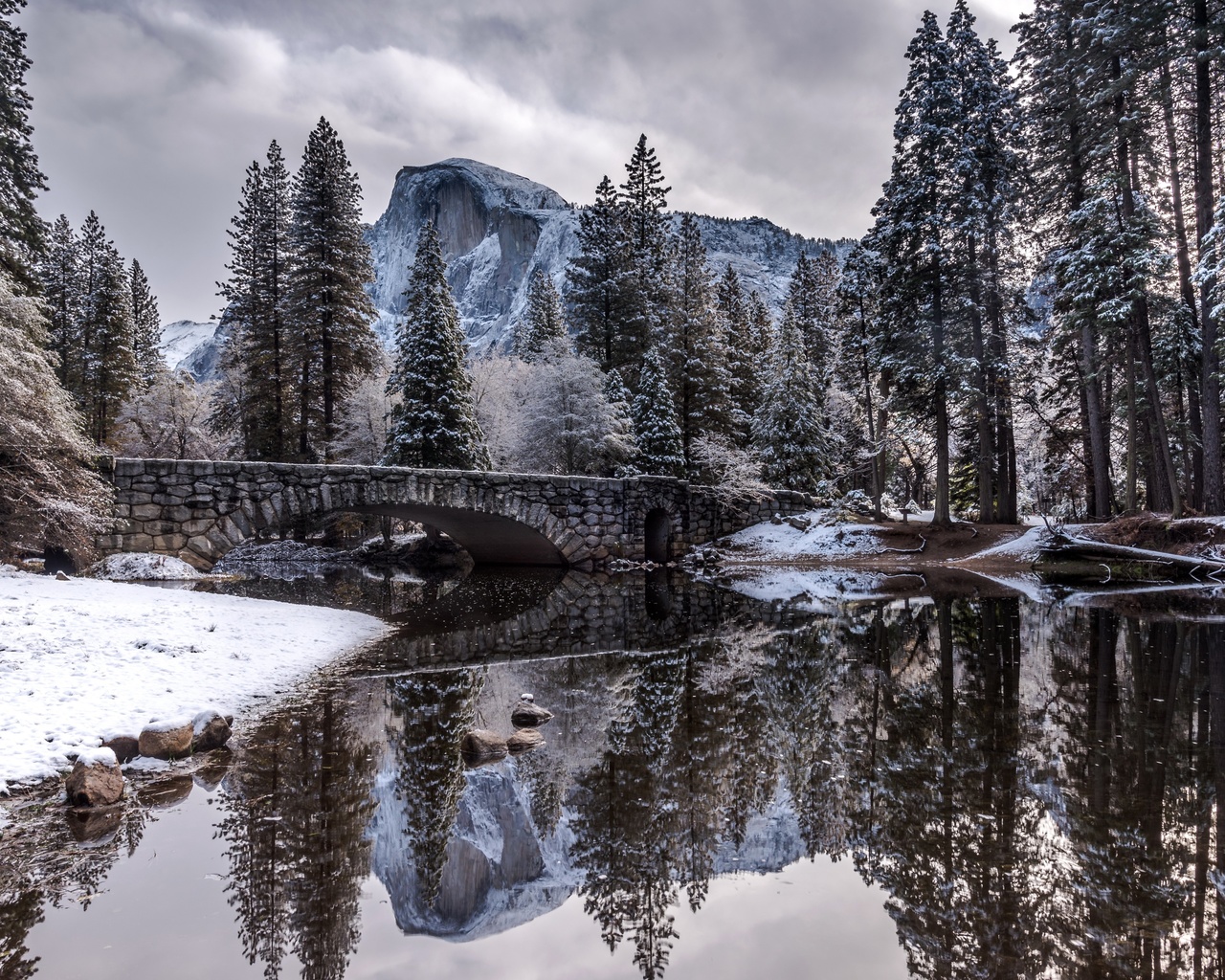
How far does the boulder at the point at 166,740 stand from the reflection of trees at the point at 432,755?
143cm

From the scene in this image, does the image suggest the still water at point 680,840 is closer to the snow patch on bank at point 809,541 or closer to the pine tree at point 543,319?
the snow patch on bank at point 809,541

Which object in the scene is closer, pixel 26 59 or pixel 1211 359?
pixel 1211 359

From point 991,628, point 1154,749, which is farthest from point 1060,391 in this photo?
point 1154,749

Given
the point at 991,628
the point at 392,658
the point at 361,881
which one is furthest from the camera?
the point at 991,628

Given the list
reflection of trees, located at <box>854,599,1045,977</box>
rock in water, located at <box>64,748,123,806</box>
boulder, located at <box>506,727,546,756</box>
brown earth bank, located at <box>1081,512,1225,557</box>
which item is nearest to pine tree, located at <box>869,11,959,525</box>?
brown earth bank, located at <box>1081,512,1225,557</box>

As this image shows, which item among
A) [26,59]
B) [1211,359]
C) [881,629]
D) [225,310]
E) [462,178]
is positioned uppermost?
[462,178]

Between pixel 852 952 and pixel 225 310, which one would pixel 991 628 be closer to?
pixel 852 952

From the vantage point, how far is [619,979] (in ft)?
8.57

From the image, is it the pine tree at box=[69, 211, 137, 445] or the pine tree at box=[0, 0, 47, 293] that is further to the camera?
the pine tree at box=[69, 211, 137, 445]

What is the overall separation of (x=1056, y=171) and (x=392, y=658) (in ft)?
73.3

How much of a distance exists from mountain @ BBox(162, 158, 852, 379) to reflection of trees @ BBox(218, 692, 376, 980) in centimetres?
12202

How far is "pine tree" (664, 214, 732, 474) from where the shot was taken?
31.9 meters

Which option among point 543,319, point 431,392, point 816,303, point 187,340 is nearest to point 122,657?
point 431,392

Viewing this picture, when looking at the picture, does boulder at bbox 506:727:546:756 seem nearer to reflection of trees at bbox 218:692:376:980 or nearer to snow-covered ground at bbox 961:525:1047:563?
reflection of trees at bbox 218:692:376:980
